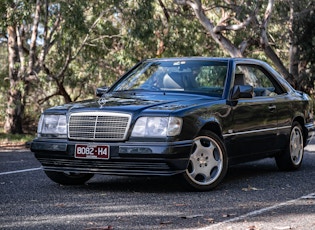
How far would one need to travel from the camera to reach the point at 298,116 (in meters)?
11.1

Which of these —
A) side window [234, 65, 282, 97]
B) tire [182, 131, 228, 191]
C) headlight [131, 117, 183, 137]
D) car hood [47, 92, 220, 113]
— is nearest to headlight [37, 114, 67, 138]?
car hood [47, 92, 220, 113]

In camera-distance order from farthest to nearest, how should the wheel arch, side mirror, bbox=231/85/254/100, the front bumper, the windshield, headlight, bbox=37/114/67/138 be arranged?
the wheel arch, the windshield, side mirror, bbox=231/85/254/100, headlight, bbox=37/114/67/138, the front bumper

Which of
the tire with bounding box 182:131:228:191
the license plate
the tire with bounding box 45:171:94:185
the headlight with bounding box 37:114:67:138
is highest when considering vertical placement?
the headlight with bounding box 37:114:67:138

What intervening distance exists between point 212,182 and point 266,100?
1931 millimetres

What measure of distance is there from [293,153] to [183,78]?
2.26 metres

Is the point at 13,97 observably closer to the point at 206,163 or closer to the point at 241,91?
the point at 241,91

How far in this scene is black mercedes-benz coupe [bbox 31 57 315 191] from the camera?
823cm

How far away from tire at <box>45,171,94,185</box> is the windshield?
126 centimetres

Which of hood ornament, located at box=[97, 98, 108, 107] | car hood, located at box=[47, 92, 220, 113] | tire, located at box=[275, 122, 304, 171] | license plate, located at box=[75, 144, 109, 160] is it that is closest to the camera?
license plate, located at box=[75, 144, 109, 160]

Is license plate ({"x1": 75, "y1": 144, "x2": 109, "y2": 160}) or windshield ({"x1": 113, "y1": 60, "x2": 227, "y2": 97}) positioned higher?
windshield ({"x1": 113, "y1": 60, "x2": 227, "y2": 97})

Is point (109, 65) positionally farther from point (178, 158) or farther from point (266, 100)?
point (178, 158)

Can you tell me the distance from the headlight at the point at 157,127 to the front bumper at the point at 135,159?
11 centimetres

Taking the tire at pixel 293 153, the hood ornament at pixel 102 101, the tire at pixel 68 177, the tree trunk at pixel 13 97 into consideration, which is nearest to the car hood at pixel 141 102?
the hood ornament at pixel 102 101

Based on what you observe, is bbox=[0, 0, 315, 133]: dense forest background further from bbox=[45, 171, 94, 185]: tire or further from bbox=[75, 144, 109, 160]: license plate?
bbox=[75, 144, 109, 160]: license plate
